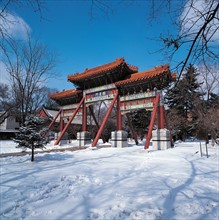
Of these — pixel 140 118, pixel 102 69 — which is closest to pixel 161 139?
pixel 102 69

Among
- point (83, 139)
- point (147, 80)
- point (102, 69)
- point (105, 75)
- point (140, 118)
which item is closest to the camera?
point (147, 80)

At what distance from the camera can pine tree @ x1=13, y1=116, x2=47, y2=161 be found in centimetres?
771

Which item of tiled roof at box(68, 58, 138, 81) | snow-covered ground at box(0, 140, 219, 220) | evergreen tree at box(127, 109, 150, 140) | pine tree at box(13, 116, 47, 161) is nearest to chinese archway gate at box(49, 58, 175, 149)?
tiled roof at box(68, 58, 138, 81)

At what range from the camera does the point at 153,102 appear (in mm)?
13492

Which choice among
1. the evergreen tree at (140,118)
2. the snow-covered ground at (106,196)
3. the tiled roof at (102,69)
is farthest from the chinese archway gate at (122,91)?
the evergreen tree at (140,118)

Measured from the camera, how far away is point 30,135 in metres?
Answer: 7.64

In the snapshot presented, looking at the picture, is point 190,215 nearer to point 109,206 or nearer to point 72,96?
point 109,206

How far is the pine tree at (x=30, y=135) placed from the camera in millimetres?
7707

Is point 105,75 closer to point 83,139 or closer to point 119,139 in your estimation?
point 119,139

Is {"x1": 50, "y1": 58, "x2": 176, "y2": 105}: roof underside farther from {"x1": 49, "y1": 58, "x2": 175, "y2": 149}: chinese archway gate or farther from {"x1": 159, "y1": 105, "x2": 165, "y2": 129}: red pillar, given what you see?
{"x1": 159, "y1": 105, "x2": 165, "y2": 129}: red pillar

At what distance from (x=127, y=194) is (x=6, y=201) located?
8.30ft

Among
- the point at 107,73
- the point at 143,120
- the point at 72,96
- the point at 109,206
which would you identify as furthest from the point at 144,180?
the point at 143,120

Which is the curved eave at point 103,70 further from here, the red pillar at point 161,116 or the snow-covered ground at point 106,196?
the snow-covered ground at point 106,196

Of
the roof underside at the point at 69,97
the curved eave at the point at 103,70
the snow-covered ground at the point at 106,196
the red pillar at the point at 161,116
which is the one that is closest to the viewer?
the snow-covered ground at the point at 106,196
